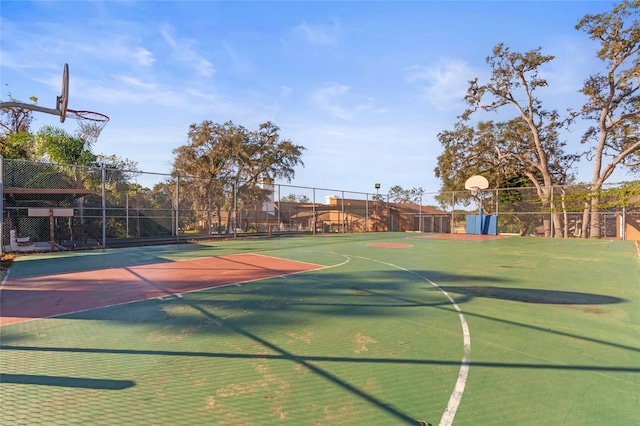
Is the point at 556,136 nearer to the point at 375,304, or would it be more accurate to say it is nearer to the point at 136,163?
the point at 375,304

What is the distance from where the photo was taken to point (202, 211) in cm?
1939

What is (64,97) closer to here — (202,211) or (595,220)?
(202,211)

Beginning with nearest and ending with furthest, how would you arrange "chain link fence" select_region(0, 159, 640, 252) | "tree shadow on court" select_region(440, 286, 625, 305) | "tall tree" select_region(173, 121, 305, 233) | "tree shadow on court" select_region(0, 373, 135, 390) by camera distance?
1. "tree shadow on court" select_region(0, 373, 135, 390)
2. "tree shadow on court" select_region(440, 286, 625, 305)
3. "chain link fence" select_region(0, 159, 640, 252)
4. "tall tree" select_region(173, 121, 305, 233)

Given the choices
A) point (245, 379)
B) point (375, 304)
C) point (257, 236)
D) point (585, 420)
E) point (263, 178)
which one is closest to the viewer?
point (585, 420)

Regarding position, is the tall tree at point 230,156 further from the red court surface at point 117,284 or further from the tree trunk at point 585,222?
the tree trunk at point 585,222

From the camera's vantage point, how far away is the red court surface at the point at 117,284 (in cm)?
518

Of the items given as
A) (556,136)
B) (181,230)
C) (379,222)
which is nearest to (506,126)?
(556,136)

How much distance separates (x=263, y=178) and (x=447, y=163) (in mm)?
17111

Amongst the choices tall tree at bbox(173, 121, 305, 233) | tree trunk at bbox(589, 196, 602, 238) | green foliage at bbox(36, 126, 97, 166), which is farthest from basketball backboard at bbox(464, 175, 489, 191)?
green foliage at bbox(36, 126, 97, 166)

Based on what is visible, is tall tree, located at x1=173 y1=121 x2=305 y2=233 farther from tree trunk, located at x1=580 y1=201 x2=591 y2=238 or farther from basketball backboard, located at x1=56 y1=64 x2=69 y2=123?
tree trunk, located at x1=580 y1=201 x2=591 y2=238

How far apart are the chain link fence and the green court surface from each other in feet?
32.2

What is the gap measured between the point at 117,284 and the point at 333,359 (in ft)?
17.9

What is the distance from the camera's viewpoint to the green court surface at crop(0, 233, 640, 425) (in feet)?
8.16

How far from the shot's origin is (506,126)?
97.6 feet
